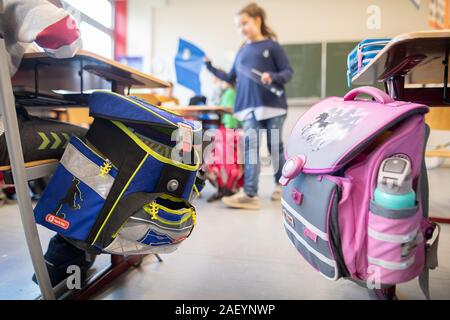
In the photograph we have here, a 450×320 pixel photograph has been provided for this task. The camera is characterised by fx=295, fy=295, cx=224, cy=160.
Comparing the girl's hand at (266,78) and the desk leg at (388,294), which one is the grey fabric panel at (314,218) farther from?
the girl's hand at (266,78)

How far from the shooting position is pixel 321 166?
550 mm

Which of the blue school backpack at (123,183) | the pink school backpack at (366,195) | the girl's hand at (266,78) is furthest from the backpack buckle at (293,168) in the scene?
the girl's hand at (266,78)

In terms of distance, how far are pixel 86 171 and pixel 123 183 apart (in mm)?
102

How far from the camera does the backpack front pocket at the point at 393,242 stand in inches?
18.2

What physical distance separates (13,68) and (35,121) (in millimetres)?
131

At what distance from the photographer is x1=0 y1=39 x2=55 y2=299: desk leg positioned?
1.91ft

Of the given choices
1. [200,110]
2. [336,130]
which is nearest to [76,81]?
[200,110]

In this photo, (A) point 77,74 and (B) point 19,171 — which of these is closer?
(B) point 19,171

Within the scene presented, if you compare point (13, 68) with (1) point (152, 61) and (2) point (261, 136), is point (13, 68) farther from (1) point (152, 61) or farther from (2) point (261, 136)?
(1) point (152, 61)

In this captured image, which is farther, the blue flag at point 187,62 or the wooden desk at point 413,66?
the blue flag at point 187,62

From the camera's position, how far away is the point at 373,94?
600 mm

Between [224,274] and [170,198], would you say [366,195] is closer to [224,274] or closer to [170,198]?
[170,198]
